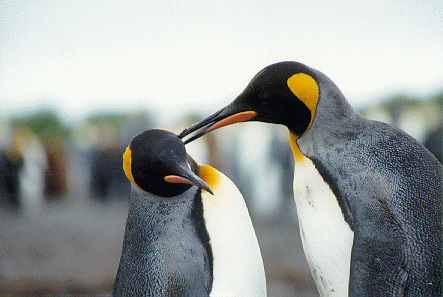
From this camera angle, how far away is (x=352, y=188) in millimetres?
736

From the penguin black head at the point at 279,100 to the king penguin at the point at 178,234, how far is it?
149 millimetres

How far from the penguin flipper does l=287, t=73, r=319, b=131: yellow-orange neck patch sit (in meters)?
0.28

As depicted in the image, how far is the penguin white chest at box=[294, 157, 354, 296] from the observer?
77 cm

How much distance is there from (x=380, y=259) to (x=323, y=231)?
5.7 inches

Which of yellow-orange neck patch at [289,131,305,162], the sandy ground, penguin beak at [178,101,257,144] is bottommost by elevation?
the sandy ground

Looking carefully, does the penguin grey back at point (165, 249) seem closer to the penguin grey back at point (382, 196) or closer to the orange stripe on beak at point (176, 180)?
the orange stripe on beak at point (176, 180)

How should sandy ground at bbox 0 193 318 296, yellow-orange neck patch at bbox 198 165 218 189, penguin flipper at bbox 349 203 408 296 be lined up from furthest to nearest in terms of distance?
sandy ground at bbox 0 193 318 296, yellow-orange neck patch at bbox 198 165 218 189, penguin flipper at bbox 349 203 408 296

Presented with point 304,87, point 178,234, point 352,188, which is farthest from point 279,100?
point 178,234

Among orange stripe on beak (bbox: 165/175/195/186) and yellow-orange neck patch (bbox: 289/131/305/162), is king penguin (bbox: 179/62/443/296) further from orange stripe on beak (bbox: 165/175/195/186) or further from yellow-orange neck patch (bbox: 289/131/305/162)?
orange stripe on beak (bbox: 165/175/195/186)

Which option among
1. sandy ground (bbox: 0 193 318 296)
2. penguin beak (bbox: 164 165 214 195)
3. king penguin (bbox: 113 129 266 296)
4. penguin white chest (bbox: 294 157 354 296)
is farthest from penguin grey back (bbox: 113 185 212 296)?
sandy ground (bbox: 0 193 318 296)

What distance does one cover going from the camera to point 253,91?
2.70 feet

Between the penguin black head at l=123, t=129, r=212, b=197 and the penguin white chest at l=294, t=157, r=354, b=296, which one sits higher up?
the penguin black head at l=123, t=129, r=212, b=197

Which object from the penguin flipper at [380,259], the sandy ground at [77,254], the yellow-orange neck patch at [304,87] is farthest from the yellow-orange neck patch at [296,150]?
the sandy ground at [77,254]

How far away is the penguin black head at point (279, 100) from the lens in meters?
0.80
